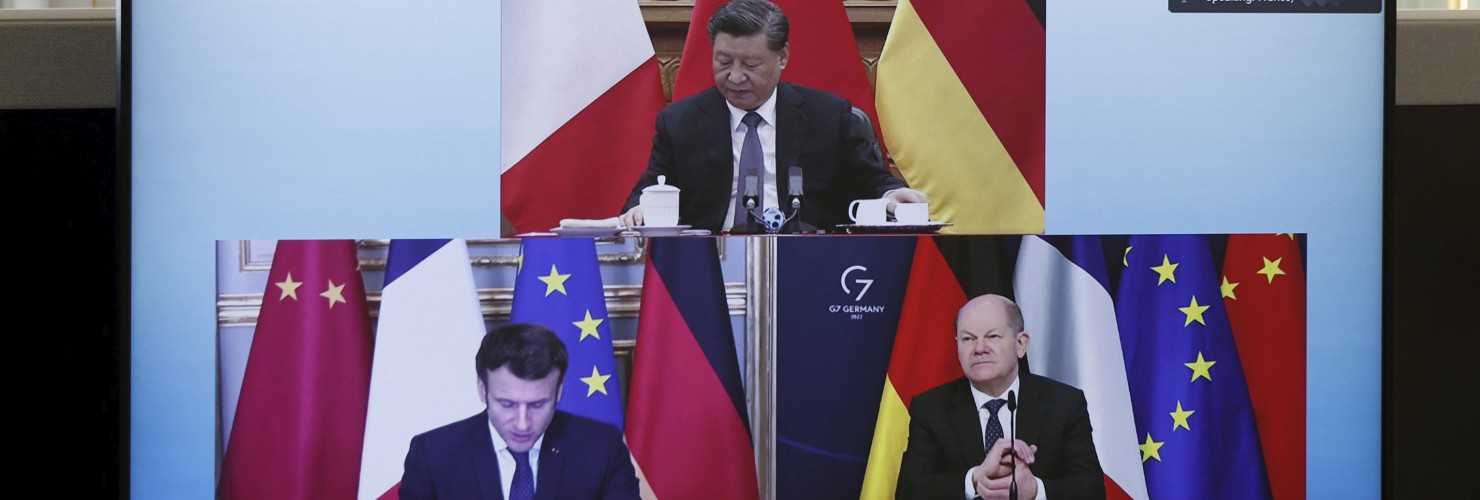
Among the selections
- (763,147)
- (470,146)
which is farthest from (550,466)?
(763,147)

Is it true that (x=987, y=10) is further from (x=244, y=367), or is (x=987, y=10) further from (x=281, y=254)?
(x=244, y=367)

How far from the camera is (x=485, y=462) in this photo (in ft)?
6.40

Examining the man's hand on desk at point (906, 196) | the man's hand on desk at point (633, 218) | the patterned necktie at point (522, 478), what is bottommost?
the patterned necktie at point (522, 478)

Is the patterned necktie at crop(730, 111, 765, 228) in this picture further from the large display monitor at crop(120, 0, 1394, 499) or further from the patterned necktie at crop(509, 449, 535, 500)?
the patterned necktie at crop(509, 449, 535, 500)

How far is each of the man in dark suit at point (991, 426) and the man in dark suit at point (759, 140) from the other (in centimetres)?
33

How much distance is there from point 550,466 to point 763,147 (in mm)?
764

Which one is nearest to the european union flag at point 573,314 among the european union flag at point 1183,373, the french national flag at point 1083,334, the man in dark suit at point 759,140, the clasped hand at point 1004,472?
the man in dark suit at point 759,140

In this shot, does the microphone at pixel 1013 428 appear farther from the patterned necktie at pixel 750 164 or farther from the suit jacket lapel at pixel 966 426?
the patterned necktie at pixel 750 164

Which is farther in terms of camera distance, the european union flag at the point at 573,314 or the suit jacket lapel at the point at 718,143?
the suit jacket lapel at the point at 718,143

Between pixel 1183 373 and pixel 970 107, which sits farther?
pixel 970 107

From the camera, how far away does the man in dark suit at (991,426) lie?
1.96 meters

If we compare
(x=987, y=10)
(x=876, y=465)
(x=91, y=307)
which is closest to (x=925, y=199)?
(x=987, y=10)

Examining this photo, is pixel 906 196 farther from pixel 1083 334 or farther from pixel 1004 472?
pixel 1004 472

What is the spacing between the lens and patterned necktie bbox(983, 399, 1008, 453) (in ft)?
6.43
